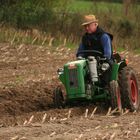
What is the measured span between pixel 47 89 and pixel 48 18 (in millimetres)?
17831

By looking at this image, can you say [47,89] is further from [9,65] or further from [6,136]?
[6,136]

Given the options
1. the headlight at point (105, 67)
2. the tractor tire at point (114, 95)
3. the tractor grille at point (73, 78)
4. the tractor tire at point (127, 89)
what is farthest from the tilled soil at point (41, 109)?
the headlight at point (105, 67)

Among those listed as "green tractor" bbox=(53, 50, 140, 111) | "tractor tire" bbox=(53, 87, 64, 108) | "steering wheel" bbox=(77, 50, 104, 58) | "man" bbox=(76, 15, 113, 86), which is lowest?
"tractor tire" bbox=(53, 87, 64, 108)

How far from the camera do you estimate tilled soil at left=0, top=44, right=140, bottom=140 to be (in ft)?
31.3

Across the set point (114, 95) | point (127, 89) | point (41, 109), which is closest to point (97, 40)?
point (127, 89)

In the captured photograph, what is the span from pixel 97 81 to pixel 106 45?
0.74m

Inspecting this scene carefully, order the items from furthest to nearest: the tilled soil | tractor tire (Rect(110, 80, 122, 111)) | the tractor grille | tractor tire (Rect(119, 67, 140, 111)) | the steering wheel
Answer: the steering wheel
tractor tire (Rect(119, 67, 140, 111))
the tractor grille
tractor tire (Rect(110, 80, 122, 111))
the tilled soil

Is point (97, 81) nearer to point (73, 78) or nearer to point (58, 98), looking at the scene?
point (73, 78)

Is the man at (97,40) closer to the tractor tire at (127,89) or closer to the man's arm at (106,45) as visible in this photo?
the man's arm at (106,45)

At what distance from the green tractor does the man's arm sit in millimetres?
112

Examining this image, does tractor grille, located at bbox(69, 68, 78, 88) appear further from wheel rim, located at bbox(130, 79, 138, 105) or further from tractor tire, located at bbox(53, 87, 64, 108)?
wheel rim, located at bbox(130, 79, 138, 105)

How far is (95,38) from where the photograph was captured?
1331 cm

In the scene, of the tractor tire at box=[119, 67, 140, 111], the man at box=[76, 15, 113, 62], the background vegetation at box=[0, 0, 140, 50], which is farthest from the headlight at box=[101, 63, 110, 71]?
the background vegetation at box=[0, 0, 140, 50]

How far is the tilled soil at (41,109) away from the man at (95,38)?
118cm
